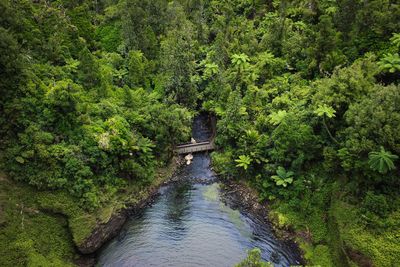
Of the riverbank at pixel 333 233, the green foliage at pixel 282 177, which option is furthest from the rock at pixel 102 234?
the green foliage at pixel 282 177

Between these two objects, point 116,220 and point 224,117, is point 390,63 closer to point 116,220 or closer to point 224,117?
point 224,117

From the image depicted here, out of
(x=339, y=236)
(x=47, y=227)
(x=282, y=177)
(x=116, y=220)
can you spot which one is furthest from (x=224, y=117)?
(x=47, y=227)

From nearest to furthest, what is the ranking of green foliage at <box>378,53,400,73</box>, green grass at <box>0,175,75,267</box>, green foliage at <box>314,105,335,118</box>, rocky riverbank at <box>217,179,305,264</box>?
green grass at <box>0,175,75,267</box> → green foliage at <box>314,105,335,118</box> → rocky riverbank at <box>217,179,305,264</box> → green foliage at <box>378,53,400,73</box>

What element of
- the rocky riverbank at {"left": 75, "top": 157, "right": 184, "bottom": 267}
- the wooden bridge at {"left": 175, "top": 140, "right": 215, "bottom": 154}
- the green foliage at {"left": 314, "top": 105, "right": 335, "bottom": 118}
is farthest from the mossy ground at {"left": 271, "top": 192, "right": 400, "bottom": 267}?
the rocky riverbank at {"left": 75, "top": 157, "right": 184, "bottom": 267}

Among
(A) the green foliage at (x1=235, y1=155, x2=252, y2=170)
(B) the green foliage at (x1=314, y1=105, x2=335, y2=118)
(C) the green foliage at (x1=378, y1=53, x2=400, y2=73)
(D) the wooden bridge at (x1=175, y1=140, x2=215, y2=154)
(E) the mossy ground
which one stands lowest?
(E) the mossy ground

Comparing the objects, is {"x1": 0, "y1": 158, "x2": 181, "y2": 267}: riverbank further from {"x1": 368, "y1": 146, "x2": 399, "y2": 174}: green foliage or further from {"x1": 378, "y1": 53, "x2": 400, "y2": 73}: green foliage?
{"x1": 378, "y1": 53, "x2": 400, "y2": 73}: green foliage

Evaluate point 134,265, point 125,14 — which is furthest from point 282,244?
point 125,14

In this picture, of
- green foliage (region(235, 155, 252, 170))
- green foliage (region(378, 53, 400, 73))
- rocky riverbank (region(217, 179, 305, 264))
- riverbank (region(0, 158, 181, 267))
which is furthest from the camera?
green foliage (region(235, 155, 252, 170))
